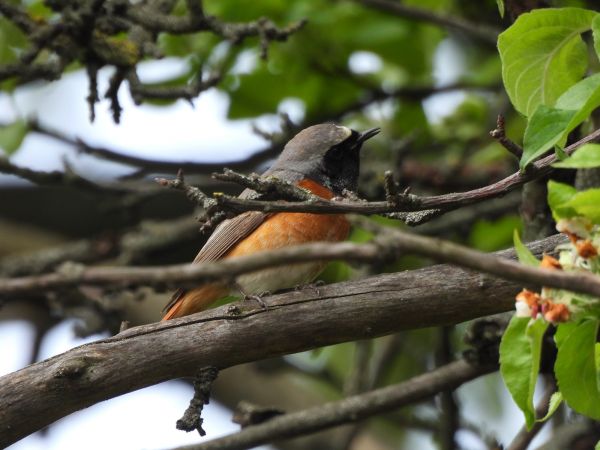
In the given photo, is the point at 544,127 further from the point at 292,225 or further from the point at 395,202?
the point at 292,225

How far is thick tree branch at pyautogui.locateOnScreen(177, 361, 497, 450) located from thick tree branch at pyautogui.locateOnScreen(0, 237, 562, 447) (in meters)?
1.24

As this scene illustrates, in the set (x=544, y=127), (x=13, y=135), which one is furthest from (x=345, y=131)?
(x=544, y=127)

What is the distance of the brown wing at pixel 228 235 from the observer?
652 cm

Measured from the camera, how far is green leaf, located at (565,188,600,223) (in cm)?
306

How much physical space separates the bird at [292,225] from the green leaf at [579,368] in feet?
8.50

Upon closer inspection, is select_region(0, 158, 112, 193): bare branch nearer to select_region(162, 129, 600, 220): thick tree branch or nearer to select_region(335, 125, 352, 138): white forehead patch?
select_region(335, 125, 352, 138): white forehead patch

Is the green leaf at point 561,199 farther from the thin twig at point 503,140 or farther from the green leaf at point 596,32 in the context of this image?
the green leaf at point 596,32

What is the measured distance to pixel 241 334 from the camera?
4.51m

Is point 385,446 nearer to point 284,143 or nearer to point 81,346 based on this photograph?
point 284,143

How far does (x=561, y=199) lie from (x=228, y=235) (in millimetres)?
3640

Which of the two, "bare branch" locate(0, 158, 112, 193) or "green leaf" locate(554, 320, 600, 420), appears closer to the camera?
"green leaf" locate(554, 320, 600, 420)

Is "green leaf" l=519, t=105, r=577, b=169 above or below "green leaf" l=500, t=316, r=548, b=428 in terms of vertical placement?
above

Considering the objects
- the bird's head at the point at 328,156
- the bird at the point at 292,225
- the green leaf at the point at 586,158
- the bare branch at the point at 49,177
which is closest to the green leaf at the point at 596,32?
the green leaf at the point at 586,158

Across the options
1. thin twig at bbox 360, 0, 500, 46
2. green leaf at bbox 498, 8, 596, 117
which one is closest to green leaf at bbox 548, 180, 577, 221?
green leaf at bbox 498, 8, 596, 117
